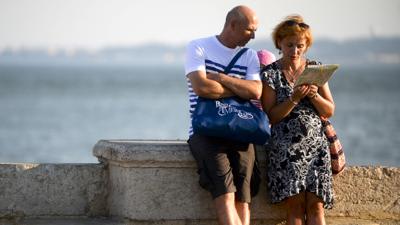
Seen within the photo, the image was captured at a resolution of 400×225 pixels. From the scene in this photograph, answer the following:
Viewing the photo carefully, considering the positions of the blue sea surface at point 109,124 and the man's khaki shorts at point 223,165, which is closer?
the man's khaki shorts at point 223,165

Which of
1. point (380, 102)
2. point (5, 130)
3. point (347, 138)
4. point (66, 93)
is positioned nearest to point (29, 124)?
point (5, 130)

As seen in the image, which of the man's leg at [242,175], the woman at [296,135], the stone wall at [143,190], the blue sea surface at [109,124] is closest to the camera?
the man's leg at [242,175]

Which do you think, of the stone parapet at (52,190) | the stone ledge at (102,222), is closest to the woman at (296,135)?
the stone ledge at (102,222)

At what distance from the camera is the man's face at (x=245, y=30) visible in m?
6.82

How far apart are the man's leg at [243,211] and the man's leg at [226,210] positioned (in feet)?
0.30

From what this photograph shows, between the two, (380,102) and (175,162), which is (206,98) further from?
(380,102)

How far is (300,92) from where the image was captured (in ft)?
22.1

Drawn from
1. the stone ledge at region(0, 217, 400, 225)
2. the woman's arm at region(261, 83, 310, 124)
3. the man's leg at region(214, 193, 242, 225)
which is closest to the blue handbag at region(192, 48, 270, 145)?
the woman's arm at region(261, 83, 310, 124)

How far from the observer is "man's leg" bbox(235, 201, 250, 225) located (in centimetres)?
675

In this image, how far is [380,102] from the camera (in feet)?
235

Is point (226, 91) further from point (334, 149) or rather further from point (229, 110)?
point (334, 149)

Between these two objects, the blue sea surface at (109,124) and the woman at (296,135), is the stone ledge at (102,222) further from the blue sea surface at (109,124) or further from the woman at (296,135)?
the blue sea surface at (109,124)

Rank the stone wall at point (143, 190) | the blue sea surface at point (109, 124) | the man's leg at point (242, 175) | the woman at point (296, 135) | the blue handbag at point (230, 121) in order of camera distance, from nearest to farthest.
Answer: the blue handbag at point (230, 121) → the man's leg at point (242, 175) → the woman at point (296, 135) → the stone wall at point (143, 190) → the blue sea surface at point (109, 124)

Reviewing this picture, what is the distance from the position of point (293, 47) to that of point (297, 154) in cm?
66
